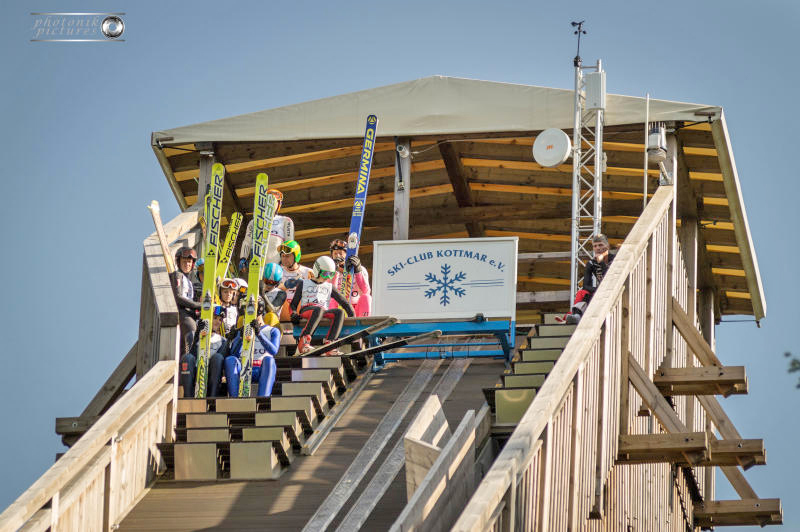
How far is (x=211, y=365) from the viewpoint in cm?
1399

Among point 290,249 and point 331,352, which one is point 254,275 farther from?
point 290,249

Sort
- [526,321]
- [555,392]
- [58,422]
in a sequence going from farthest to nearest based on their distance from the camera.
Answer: [526,321], [58,422], [555,392]

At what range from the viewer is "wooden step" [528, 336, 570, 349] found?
560 inches

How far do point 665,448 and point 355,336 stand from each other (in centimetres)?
372

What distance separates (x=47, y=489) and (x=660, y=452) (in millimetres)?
5206

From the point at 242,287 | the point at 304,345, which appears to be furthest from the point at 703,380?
the point at 242,287

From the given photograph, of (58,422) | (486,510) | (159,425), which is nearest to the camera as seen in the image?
(486,510)

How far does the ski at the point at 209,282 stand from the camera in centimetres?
1391

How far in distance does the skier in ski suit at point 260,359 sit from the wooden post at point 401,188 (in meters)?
3.81

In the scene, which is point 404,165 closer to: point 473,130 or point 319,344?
point 473,130

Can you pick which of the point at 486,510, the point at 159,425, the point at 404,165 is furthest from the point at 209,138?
the point at 486,510

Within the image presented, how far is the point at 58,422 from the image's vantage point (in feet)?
49.5

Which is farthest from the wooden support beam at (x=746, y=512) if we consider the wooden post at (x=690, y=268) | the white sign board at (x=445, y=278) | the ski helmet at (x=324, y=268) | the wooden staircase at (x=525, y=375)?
the ski helmet at (x=324, y=268)

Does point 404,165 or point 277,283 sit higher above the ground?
point 404,165
